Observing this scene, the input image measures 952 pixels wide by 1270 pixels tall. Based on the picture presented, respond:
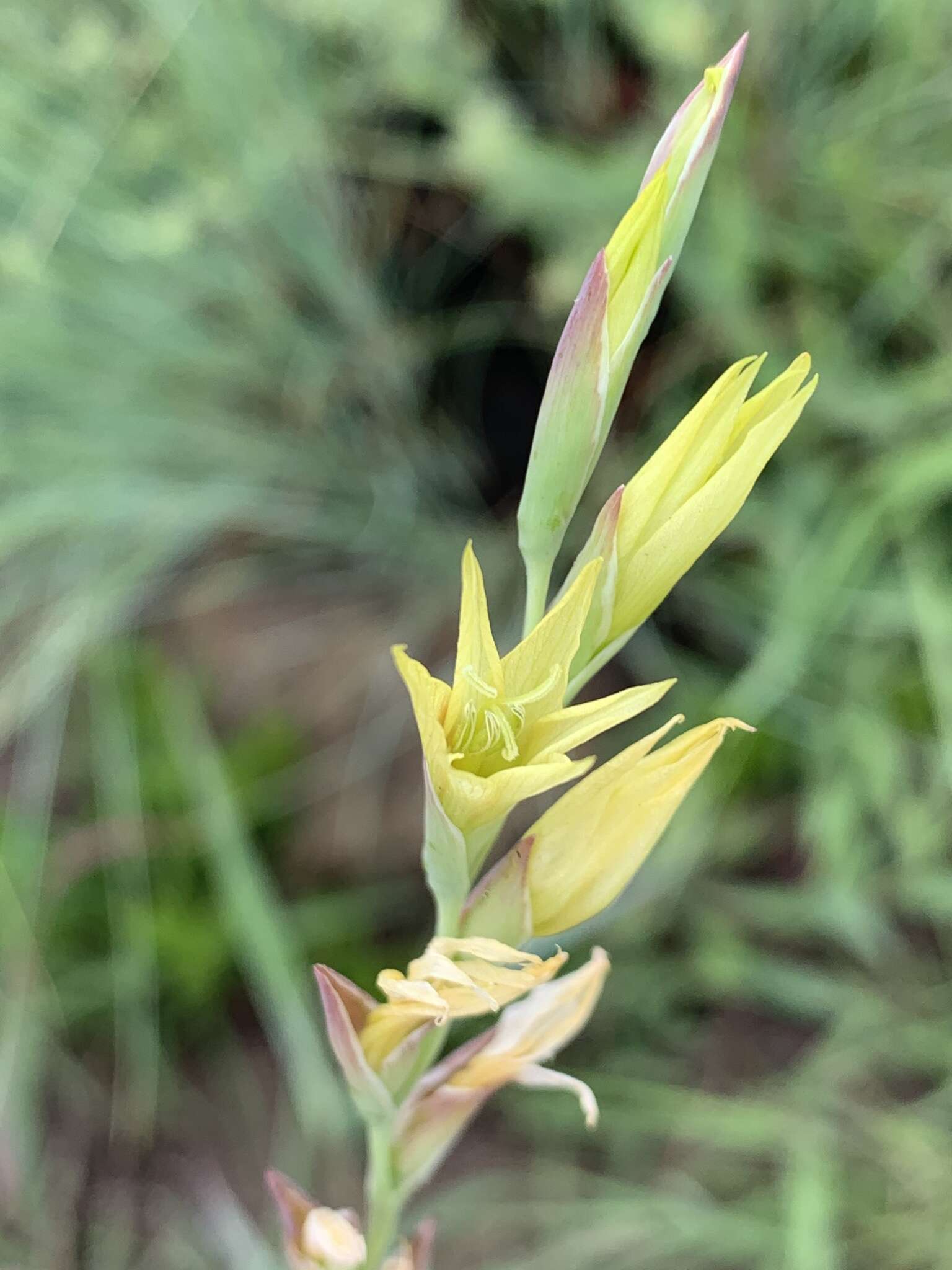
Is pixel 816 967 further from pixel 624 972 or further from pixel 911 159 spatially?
pixel 911 159

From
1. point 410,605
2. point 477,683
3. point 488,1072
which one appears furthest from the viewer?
point 410,605

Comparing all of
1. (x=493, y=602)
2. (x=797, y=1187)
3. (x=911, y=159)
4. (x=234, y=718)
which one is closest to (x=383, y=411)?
(x=493, y=602)

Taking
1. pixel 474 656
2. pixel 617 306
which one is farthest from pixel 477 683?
pixel 617 306

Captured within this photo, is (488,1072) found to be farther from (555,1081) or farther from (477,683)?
(477,683)

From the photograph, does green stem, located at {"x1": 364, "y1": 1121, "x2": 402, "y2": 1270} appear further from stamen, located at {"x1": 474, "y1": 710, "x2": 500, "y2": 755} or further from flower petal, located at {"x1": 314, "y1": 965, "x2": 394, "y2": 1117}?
stamen, located at {"x1": 474, "y1": 710, "x2": 500, "y2": 755}

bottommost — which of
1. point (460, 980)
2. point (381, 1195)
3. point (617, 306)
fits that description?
point (381, 1195)

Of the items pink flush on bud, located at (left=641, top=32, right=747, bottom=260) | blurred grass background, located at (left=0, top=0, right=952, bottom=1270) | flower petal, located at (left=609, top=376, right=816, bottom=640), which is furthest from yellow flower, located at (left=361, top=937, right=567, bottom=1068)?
blurred grass background, located at (left=0, top=0, right=952, bottom=1270)

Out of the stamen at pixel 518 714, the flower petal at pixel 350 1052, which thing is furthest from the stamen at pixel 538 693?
the flower petal at pixel 350 1052
